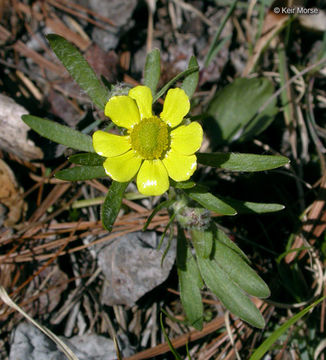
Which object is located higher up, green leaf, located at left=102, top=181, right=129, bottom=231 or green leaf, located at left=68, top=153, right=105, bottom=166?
green leaf, located at left=68, top=153, right=105, bottom=166

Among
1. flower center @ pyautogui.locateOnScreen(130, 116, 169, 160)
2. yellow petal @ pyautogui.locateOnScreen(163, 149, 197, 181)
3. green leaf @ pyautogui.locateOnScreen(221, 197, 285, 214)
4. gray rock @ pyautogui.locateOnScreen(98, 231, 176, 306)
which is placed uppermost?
flower center @ pyautogui.locateOnScreen(130, 116, 169, 160)

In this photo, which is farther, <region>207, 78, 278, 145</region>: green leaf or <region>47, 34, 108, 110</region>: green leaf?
<region>207, 78, 278, 145</region>: green leaf

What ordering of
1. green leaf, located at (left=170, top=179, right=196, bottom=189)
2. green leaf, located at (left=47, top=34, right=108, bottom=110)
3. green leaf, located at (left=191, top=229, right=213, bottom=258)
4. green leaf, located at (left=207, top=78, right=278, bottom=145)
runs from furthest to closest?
1. green leaf, located at (left=207, top=78, right=278, bottom=145)
2. green leaf, located at (left=191, top=229, right=213, bottom=258)
3. green leaf, located at (left=47, top=34, right=108, bottom=110)
4. green leaf, located at (left=170, top=179, right=196, bottom=189)

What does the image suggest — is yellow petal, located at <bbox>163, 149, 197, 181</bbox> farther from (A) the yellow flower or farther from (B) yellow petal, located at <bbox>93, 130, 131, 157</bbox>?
(B) yellow petal, located at <bbox>93, 130, 131, 157</bbox>

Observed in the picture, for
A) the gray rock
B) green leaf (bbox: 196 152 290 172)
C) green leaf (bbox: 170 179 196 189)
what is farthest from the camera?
the gray rock

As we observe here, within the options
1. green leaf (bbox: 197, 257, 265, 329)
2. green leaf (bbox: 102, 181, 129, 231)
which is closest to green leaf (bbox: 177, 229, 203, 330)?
green leaf (bbox: 197, 257, 265, 329)

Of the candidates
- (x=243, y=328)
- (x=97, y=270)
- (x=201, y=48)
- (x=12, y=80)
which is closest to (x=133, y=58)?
(x=201, y=48)

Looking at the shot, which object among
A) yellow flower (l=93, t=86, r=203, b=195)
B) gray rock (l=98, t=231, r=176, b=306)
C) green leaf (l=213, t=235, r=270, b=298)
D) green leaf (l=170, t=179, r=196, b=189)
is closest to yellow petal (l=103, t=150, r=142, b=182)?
yellow flower (l=93, t=86, r=203, b=195)

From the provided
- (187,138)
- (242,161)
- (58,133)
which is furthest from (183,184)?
(58,133)

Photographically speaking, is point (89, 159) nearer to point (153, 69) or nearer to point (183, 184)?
point (183, 184)
